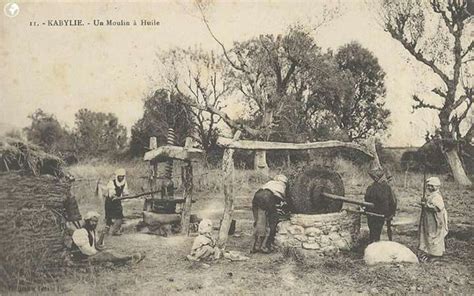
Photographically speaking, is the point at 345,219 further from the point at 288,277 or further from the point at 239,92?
the point at 239,92

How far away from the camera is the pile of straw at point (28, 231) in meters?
6.46

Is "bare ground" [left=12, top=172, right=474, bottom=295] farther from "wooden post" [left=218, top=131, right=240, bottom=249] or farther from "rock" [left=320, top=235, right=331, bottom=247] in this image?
"wooden post" [left=218, top=131, right=240, bottom=249]

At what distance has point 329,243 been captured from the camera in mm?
7887

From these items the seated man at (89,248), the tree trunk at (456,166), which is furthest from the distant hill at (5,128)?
the tree trunk at (456,166)

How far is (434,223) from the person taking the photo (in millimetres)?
7492

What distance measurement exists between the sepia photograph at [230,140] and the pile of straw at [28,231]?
0.02 m

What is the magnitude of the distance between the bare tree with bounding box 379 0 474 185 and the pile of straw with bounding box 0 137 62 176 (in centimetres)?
643

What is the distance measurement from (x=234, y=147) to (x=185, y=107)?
13.1ft

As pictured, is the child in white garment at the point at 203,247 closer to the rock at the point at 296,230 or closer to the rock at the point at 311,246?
the rock at the point at 296,230

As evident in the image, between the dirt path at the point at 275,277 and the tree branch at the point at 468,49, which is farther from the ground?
the tree branch at the point at 468,49

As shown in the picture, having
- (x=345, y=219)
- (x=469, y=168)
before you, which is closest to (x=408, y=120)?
(x=469, y=168)

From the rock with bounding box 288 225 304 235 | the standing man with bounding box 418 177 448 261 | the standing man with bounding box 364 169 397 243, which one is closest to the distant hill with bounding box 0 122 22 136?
the rock with bounding box 288 225 304 235

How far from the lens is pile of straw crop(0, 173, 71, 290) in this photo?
6.46 m

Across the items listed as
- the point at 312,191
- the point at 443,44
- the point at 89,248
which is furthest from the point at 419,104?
the point at 89,248
